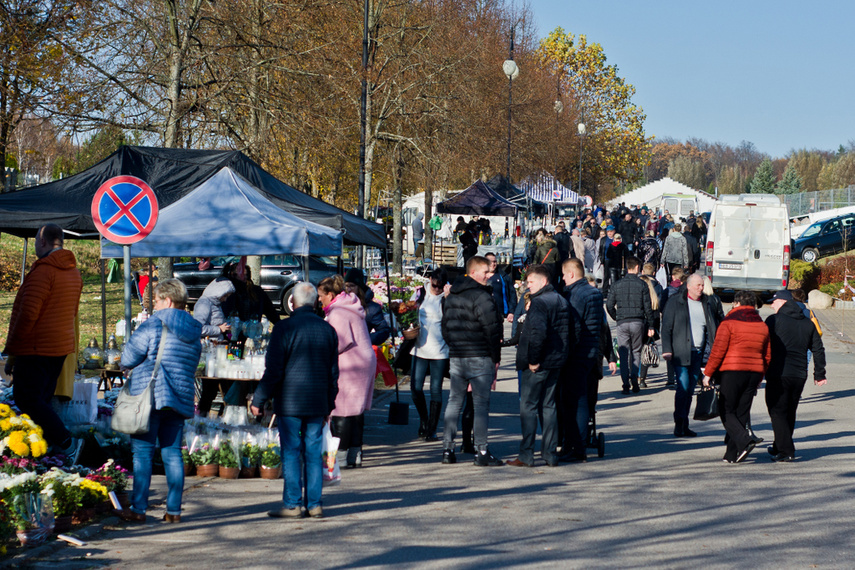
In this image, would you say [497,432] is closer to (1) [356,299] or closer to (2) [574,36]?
(1) [356,299]

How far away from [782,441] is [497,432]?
3027mm

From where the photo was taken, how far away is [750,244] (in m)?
25.0

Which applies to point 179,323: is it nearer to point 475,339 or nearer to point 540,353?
point 475,339

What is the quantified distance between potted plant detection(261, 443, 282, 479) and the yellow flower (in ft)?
6.77

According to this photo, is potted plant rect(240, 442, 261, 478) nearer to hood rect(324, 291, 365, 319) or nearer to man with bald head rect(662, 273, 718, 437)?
hood rect(324, 291, 365, 319)

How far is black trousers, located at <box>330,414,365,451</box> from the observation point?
892 cm

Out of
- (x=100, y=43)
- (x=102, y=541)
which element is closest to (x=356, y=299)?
(x=102, y=541)

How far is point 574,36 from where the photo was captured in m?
71.9

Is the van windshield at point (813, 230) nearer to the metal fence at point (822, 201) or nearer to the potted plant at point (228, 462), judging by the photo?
the metal fence at point (822, 201)

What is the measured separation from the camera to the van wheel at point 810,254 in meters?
36.7

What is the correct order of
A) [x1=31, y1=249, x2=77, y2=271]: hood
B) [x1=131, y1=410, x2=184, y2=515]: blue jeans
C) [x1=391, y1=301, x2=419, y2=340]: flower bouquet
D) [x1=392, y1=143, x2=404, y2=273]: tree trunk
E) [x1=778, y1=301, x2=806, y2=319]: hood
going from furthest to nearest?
[x1=392, y1=143, x2=404, y2=273]: tree trunk → [x1=391, y1=301, x2=419, y2=340]: flower bouquet → [x1=778, y1=301, x2=806, y2=319]: hood → [x1=31, y1=249, x2=77, y2=271]: hood → [x1=131, y1=410, x2=184, y2=515]: blue jeans

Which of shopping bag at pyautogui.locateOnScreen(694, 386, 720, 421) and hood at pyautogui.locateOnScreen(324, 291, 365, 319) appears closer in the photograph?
hood at pyautogui.locateOnScreen(324, 291, 365, 319)

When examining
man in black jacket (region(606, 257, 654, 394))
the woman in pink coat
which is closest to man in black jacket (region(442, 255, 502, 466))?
the woman in pink coat

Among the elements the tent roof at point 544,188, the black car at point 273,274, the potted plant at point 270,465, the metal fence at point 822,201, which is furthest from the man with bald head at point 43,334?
the metal fence at point 822,201
